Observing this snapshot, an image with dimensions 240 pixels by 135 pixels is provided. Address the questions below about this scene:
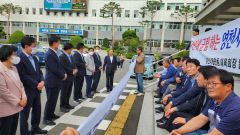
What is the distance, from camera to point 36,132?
10.3 ft

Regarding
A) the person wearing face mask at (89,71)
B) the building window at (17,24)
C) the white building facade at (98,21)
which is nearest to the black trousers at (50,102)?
the person wearing face mask at (89,71)

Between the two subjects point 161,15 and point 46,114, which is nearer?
point 46,114

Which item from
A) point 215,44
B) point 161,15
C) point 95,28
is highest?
point 161,15

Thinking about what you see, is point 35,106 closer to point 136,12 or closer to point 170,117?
point 170,117

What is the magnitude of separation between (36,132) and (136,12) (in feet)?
134

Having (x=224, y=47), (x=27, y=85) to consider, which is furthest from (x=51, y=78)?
(x=224, y=47)

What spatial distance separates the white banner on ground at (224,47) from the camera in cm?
250

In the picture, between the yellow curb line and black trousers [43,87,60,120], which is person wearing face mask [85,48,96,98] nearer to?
the yellow curb line

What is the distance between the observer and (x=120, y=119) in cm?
386

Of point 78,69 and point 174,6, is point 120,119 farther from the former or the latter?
point 174,6

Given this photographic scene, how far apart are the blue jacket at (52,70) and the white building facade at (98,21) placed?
3701 cm

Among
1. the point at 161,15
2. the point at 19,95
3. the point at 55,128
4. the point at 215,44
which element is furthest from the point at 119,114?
the point at 161,15

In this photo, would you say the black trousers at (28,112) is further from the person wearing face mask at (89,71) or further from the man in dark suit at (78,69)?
the person wearing face mask at (89,71)

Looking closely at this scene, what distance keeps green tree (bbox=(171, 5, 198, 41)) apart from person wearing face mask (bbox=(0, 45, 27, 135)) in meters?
37.1
